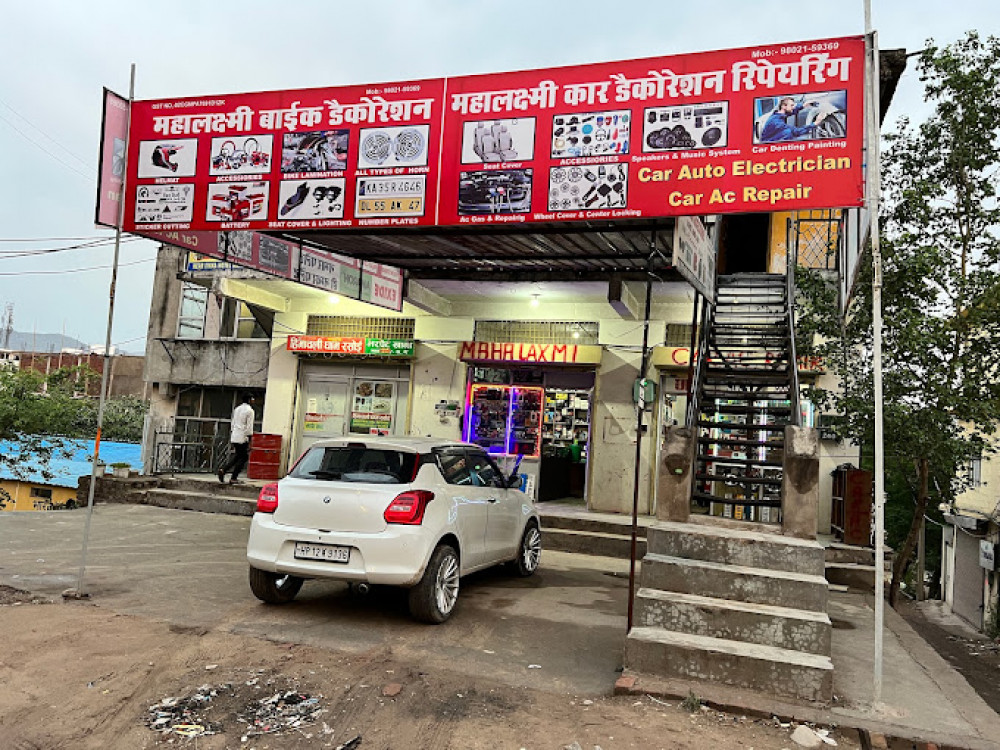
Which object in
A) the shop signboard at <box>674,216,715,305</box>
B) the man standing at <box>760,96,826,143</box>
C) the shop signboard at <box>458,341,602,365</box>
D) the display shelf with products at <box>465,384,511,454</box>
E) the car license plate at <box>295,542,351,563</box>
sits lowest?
the car license plate at <box>295,542,351,563</box>

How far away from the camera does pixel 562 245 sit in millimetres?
10164

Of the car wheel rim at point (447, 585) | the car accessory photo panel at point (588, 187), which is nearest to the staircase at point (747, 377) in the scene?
the car accessory photo panel at point (588, 187)

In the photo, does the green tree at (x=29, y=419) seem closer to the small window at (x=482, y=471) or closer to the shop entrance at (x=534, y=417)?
the shop entrance at (x=534, y=417)

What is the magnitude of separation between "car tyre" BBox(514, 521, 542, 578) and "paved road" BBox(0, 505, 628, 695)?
0.50 feet

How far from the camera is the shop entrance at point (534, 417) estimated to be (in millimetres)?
13883

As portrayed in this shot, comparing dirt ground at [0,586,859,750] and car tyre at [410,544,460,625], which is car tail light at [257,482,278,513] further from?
car tyre at [410,544,460,625]

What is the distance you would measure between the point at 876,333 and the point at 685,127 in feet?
9.57

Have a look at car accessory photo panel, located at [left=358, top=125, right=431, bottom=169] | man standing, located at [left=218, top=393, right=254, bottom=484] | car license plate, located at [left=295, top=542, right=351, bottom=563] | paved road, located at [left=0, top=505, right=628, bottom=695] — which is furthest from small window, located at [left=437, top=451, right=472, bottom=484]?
man standing, located at [left=218, top=393, right=254, bottom=484]

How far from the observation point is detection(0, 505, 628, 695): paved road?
5.48 metres

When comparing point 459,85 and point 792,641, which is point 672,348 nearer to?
point 459,85

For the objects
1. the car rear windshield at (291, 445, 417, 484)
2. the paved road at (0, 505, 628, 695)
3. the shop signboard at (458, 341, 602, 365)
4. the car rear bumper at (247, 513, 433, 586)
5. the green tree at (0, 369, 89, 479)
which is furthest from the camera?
the green tree at (0, 369, 89, 479)

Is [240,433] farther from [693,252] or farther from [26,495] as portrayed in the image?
[26,495]

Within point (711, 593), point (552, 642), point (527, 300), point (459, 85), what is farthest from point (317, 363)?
point (711, 593)

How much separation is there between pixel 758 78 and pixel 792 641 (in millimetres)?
4906
